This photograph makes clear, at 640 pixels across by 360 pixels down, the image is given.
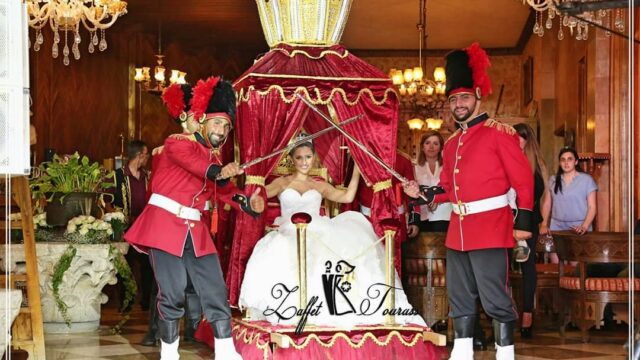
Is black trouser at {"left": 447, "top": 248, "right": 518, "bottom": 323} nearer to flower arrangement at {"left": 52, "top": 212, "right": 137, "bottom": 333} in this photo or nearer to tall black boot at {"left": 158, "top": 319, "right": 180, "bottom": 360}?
tall black boot at {"left": 158, "top": 319, "right": 180, "bottom": 360}

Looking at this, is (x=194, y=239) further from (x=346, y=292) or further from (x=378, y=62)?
(x=378, y=62)

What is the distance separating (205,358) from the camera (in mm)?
6883

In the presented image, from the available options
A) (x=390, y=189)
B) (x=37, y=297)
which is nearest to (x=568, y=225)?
(x=390, y=189)

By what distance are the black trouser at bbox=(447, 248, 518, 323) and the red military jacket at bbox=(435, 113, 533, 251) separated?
9 cm

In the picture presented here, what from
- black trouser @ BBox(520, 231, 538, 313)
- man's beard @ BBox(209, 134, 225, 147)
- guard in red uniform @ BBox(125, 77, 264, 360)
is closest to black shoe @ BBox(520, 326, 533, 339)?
black trouser @ BBox(520, 231, 538, 313)

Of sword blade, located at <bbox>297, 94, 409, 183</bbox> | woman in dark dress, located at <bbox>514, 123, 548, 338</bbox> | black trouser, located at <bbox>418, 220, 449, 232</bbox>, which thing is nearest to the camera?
sword blade, located at <bbox>297, 94, 409, 183</bbox>

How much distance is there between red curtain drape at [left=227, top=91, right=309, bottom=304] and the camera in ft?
23.3

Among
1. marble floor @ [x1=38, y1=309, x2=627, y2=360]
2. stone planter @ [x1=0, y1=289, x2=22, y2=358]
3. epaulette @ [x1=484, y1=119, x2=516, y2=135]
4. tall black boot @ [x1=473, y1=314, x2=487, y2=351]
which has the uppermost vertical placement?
epaulette @ [x1=484, y1=119, x2=516, y2=135]

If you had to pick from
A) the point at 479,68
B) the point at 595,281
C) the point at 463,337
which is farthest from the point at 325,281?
the point at 595,281

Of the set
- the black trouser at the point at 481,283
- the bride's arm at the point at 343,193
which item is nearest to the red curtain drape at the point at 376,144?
the bride's arm at the point at 343,193

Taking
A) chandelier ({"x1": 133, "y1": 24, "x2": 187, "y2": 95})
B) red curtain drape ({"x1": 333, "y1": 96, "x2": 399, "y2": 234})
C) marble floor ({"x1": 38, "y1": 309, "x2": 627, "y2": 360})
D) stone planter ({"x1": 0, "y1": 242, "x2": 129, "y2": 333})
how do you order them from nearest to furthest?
marble floor ({"x1": 38, "y1": 309, "x2": 627, "y2": 360}) → red curtain drape ({"x1": 333, "y1": 96, "x2": 399, "y2": 234}) → stone planter ({"x1": 0, "y1": 242, "x2": 129, "y2": 333}) → chandelier ({"x1": 133, "y1": 24, "x2": 187, "y2": 95})

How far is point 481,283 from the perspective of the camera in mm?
5922

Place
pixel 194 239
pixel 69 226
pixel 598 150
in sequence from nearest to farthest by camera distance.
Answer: pixel 194 239, pixel 69 226, pixel 598 150

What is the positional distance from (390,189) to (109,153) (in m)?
8.72
